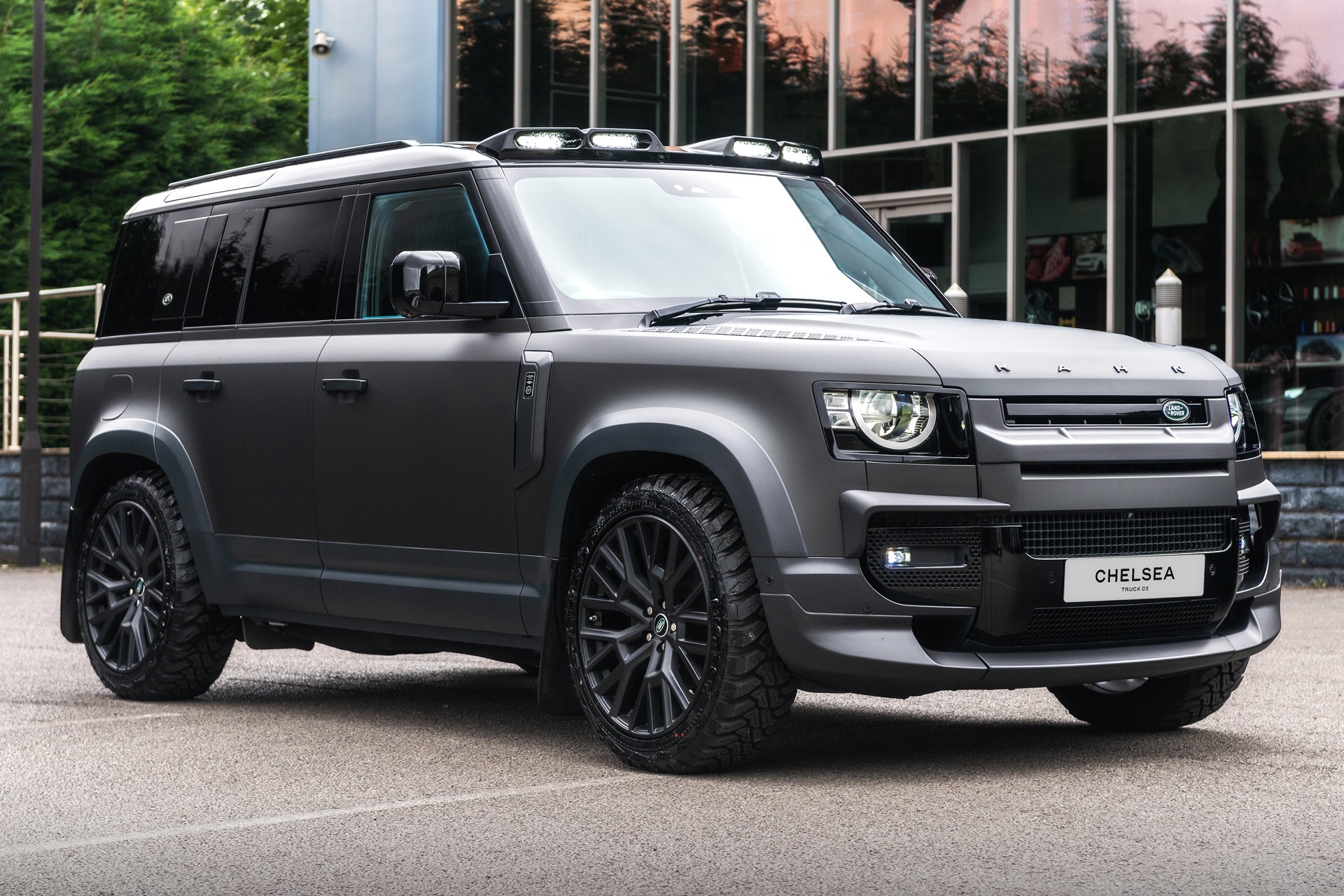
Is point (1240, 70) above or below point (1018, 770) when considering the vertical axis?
above

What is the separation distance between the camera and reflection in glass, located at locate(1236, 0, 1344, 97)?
54.8 feet

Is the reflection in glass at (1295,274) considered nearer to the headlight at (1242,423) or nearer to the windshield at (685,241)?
→ the windshield at (685,241)

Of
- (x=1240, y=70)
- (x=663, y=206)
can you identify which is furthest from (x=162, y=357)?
(x=1240, y=70)

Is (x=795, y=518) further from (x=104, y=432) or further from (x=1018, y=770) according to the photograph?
(x=104, y=432)

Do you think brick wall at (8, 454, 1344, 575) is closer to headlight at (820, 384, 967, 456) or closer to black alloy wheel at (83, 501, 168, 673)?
black alloy wheel at (83, 501, 168, 673)

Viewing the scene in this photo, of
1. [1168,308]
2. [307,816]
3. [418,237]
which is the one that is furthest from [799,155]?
[1168,308]

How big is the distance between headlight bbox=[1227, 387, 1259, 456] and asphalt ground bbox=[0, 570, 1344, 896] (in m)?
1.00

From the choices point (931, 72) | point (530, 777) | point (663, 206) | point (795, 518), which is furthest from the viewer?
point (931, 72)

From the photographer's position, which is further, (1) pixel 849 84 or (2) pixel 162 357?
(1) pixel 849 84

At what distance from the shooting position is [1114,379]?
5984 millimetres

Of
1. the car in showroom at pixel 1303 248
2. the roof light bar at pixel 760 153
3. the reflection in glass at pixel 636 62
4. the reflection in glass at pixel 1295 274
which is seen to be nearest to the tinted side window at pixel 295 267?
the roof light bar at pixel 760 153

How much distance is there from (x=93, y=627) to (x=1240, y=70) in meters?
12.1

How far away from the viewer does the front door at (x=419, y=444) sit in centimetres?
→ 670

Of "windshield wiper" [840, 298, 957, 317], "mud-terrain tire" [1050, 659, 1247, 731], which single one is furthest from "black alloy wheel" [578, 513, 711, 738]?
"mud-terrain tire" [1050, 659, 1247, 731]
